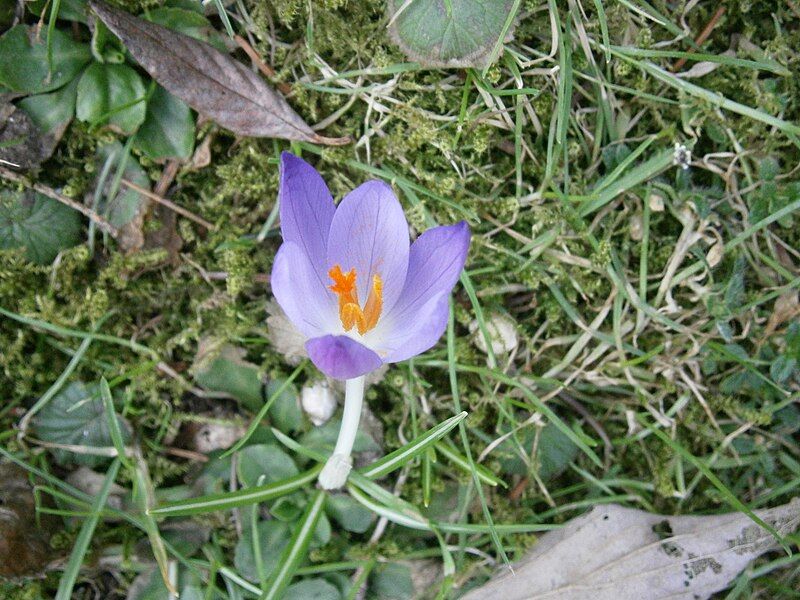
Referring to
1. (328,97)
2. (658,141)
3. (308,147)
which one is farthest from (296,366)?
(658,141)

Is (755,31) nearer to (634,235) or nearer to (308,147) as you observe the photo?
(634,235)

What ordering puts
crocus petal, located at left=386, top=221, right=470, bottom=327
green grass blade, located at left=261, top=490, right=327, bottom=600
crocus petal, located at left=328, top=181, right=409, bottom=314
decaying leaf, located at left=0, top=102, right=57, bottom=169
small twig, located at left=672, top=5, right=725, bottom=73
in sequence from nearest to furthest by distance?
crocus petal, located at left=386, top=221, right=470, bottom=327, crocus petal, located at left=328, top=181, right=409, bottom=314, green grass blade, located at left=261, top=490, right=327, bottom=600, decaying leaf, located at left=0, top=102, right=57, bottom=169, small twig, located at left=672, top=5, right=725, bottom=73

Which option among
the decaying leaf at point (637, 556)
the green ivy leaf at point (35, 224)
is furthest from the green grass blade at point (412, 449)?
the green ivy leaf at point (35, 224)

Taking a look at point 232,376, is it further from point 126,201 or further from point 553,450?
point 553,450

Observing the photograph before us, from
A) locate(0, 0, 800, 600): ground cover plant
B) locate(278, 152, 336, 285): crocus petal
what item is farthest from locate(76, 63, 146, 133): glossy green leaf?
locate(278, 152, 336, 285): crocus petal

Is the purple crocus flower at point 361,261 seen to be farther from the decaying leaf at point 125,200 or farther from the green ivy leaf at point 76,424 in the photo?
the green ivy leaf at point 76,424

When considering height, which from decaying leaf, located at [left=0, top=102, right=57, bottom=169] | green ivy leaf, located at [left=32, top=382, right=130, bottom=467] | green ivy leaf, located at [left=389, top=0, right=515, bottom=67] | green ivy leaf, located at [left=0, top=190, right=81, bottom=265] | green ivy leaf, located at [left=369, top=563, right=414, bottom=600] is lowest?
green ivy leaf, located at [left=369, top=563, right=414, bottom=600]

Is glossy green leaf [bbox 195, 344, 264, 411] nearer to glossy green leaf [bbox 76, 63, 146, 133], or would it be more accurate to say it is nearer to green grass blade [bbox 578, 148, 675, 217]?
Answer: glossy green leaf [bbox 76, 63, 146, 133]

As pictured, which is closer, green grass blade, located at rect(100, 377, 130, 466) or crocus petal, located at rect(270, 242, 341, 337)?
crocus petal, located at rect(270, 242, 341, 337)
